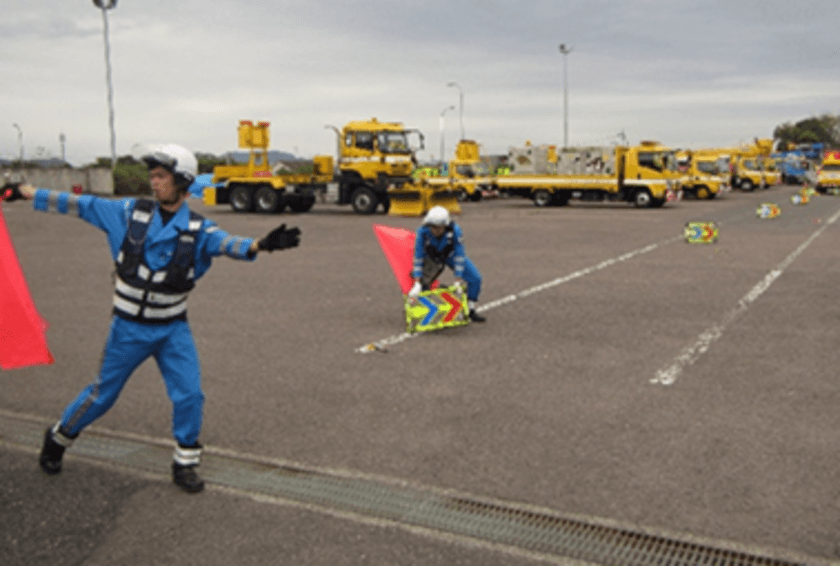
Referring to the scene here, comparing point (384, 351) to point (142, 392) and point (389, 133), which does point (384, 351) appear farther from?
point (389, 133)

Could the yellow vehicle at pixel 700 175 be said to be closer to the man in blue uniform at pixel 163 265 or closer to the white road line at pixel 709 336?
the white road line at pixel 709 336

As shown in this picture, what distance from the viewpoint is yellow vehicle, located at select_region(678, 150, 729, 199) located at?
121ft

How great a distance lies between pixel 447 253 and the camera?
8508 millimetres

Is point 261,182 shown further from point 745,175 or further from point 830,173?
point 830,173

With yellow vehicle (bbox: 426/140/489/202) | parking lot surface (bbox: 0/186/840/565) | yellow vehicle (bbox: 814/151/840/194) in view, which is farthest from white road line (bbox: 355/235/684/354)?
yellow vehicle (bbox: 814/151/840/194)

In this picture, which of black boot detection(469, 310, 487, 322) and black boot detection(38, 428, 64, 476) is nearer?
black boot detection(38, 428, 64, 476)

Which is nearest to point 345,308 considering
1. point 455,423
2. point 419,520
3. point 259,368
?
point 259,368

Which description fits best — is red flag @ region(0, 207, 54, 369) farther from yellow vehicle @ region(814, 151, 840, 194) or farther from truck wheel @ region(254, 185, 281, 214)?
yellow vehicle @ region(814, 151, 840, 194)

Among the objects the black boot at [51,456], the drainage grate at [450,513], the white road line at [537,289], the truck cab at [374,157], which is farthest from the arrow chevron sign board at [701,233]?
the black boot at [51,456]

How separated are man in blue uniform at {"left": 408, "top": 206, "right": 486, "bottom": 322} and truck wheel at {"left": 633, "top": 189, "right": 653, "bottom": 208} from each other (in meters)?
22.5

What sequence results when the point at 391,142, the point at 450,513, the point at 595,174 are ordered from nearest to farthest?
1. the point at 450,513
2. the point at 391,142
3. the point at 595,174

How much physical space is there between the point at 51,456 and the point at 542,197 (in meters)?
28.3

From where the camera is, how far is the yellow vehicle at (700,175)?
121 ft

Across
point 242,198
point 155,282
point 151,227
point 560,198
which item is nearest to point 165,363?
point 155,282
